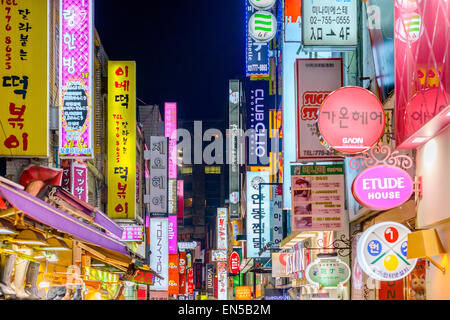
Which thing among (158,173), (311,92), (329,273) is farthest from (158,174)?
(311,92)

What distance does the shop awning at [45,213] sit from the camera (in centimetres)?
757

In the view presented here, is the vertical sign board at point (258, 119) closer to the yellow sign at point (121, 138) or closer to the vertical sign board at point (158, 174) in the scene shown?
the vertical sign board at point (158, 174)

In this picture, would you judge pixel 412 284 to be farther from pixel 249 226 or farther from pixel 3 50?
pixel 249 226

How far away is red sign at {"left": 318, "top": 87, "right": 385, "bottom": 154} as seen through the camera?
34.1ft

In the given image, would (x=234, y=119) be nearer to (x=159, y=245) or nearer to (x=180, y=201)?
(x=180, y=201)

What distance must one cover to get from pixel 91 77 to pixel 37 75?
7.83 ft

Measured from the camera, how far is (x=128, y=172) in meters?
22.6

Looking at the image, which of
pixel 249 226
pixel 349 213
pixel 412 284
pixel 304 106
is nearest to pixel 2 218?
pixel 412 284

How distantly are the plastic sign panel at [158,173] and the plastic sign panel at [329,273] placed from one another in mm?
15572

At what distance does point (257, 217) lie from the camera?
30.3 metres

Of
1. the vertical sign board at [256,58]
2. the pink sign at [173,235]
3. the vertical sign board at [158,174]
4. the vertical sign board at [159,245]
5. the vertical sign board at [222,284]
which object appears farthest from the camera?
the vertical sign board at [222,284]

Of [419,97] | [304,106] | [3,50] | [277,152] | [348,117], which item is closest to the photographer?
[419,97]

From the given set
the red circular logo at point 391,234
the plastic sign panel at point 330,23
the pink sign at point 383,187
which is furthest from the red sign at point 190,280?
the pink sign at point 383,187

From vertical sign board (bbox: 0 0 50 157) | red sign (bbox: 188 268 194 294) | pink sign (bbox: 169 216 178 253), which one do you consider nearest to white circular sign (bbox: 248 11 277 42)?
vertical sign board (bbox: 0 0 50 157)
